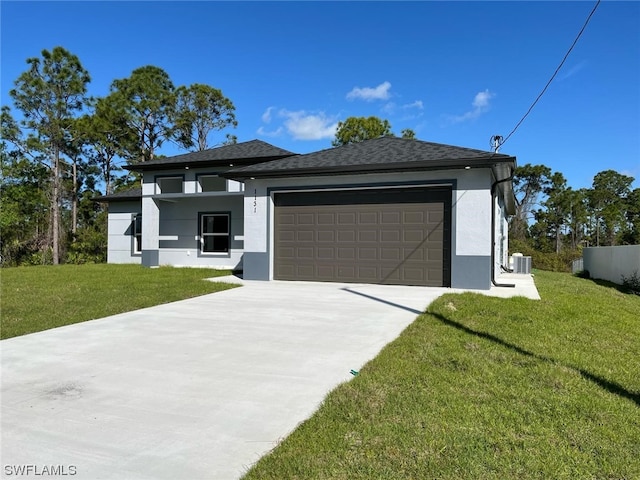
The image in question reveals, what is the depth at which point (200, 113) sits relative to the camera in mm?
35812

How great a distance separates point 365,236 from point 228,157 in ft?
25.8

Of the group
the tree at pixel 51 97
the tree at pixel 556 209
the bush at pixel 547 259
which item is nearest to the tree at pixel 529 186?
the tree at pixel 556 209

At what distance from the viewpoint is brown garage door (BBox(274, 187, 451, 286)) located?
11.3 meters

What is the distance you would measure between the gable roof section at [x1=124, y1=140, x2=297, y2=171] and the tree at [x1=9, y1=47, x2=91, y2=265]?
13981 millimetres

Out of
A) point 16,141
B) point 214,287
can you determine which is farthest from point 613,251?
point 16,141

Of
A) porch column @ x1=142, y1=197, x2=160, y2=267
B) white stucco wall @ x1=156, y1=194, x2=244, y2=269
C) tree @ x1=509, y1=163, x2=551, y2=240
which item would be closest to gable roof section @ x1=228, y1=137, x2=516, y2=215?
white stucco wall @ x1=156, y1=194, x2=244, y2=269

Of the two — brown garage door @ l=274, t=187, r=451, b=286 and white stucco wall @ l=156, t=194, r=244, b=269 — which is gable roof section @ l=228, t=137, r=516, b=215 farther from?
white stucco wall @ l=156, t=194, r=244, b=269

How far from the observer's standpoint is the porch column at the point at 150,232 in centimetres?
1791

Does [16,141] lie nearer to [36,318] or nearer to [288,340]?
[36,318]

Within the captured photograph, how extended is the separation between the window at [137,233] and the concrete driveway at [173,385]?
13265mm

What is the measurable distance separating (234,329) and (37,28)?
43.7 feet

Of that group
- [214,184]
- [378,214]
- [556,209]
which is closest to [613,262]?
[378,214]

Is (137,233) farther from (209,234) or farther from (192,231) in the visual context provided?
(209,234)

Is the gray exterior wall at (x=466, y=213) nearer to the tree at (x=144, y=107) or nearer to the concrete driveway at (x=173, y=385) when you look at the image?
the concrete driveway at (x=173, y=385)
